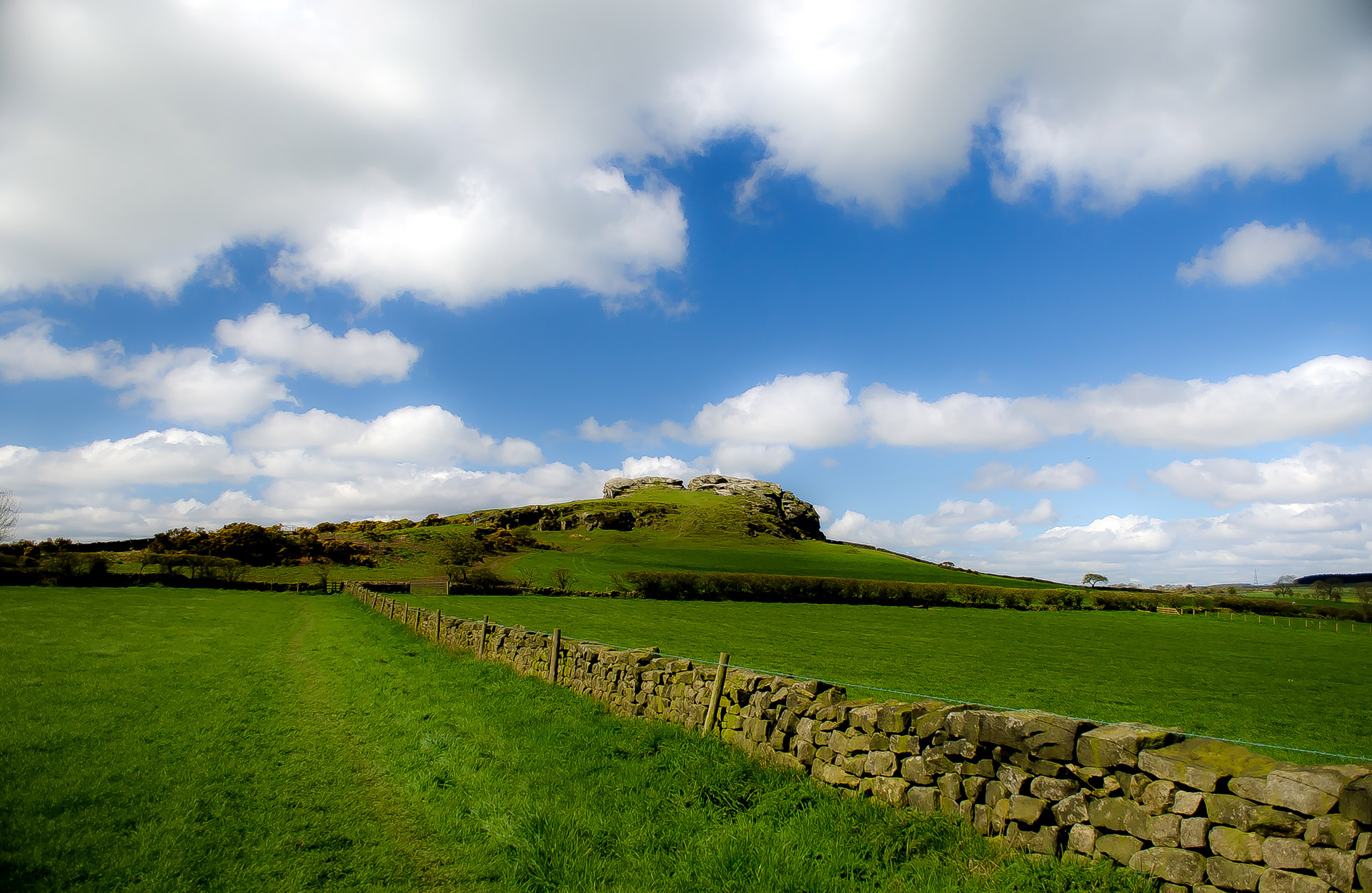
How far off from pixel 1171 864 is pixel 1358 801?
4.79 feet

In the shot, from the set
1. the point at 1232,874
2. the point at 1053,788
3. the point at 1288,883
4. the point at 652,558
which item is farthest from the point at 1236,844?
the point at 652,558

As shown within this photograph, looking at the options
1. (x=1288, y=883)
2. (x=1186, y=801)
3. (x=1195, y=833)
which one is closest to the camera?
(x=1288, y=883)

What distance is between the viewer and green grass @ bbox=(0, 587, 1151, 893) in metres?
5.99

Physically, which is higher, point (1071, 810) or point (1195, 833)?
point (1195, 833)

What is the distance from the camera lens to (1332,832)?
4535 millimetres

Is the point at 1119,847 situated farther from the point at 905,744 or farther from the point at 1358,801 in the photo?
the point at 905,744

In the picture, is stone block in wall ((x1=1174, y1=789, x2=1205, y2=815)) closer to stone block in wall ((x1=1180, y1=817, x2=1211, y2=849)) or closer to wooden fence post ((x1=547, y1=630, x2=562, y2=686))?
stone block in wall ((x1=1180, y1=817, x2=1211, y2=849))

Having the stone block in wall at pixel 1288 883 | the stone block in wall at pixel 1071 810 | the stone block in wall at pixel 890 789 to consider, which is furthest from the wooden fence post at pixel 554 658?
the stone block in wall at pixel 1288 883

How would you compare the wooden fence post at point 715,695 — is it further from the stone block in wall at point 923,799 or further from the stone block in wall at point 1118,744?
the stone block in wall at point 1118,744

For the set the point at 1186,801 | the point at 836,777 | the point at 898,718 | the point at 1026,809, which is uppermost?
the point at 1186,801

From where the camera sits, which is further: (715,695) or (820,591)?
(820,591)

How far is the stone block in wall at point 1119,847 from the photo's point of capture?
553 cm

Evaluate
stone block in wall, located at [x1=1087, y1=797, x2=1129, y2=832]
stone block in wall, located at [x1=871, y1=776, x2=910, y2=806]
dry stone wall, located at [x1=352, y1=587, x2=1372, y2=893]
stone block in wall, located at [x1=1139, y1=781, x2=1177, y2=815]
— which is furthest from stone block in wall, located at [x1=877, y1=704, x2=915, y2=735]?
stone block in wall, located at [x1=1139, y1=781, x2=1177, y2=815]

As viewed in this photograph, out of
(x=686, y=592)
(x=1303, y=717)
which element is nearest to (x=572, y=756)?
(x=1303, y=717)
